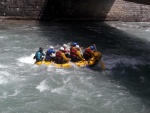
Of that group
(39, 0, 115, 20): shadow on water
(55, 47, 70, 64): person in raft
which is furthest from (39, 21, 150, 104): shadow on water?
(55, 47, 70, 64): person in raft

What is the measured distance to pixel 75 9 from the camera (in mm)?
28266

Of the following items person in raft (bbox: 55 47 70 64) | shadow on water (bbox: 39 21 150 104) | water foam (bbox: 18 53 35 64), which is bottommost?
shadow on water (bbox: 39 21 150 104)

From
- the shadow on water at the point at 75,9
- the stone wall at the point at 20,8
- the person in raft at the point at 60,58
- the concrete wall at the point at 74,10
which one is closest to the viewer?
the person in raft at the point at 60,58

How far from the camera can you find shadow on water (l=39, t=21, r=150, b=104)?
1453cm

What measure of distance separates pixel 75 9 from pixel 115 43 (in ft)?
25.6

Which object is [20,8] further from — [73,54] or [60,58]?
[60,58]

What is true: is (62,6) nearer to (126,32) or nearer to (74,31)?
(74,31)

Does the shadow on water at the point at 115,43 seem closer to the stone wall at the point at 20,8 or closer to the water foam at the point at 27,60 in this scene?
the stone wall at the point at 20,8

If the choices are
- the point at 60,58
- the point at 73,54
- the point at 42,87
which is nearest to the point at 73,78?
the point at 60,58

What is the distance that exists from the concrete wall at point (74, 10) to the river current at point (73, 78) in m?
3.56

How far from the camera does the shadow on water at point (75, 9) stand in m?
27.5

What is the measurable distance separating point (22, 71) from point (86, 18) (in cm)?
1497

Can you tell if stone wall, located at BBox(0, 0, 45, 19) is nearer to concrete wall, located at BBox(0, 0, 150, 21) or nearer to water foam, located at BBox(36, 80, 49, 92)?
concrete wall, located at BBox(0, 0, 150, 21)

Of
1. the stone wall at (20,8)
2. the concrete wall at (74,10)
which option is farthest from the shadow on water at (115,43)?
the stone wall at (20,8)
